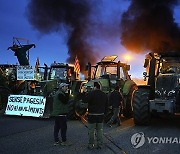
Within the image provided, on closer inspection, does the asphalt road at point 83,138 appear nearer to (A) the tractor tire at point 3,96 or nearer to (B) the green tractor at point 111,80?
(B) the green tractor at point 111,80

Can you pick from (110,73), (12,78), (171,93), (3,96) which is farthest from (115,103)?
(12,78)

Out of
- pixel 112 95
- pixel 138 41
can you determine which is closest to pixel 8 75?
pixel 138 41

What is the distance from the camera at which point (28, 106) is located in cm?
1534

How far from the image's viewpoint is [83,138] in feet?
33.2

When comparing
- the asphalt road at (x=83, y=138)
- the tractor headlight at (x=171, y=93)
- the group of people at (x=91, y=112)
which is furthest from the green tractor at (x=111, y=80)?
the group of people at (x=91, y=112)

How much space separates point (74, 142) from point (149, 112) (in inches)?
148

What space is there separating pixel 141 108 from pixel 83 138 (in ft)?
9.88

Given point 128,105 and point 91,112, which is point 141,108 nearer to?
point 128,105

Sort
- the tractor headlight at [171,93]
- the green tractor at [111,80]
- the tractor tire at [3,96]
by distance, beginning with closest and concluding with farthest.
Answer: the tractor headlight at [171,93], the green tractor at [111,80], the tractor tire at [3,96]

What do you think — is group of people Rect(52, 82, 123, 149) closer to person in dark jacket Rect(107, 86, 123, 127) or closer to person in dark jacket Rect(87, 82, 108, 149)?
person in dark jacket Rect(87, 82, 108, 149)

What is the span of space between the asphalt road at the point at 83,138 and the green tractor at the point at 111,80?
151cm

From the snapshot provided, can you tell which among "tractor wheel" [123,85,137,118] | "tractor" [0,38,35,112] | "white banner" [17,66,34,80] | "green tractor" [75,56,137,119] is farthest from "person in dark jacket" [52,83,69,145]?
"tractor" [0,38,35,112]

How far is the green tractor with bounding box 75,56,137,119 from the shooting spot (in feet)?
48.6

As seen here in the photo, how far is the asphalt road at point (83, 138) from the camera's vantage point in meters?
8.54
